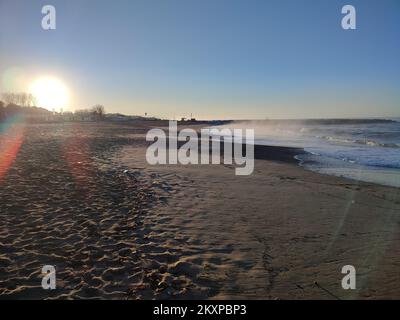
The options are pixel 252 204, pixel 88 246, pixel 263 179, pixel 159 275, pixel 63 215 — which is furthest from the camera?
pixel 263 179

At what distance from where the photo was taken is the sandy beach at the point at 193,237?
5.11m

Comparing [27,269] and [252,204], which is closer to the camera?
[27,269]

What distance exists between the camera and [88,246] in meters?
6.40

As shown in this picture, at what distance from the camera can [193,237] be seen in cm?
712

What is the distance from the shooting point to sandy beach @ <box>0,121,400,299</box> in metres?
5.11

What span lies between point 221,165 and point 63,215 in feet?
33.9

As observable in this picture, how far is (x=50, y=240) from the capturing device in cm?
661

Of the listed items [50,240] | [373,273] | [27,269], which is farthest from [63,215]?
[373,273]

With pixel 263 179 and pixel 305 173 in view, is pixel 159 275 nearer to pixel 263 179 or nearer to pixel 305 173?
pixel 263 179

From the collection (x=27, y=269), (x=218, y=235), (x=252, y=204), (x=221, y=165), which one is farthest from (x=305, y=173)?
(x=27, y=269)

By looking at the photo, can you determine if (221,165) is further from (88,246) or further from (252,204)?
(88,246)
